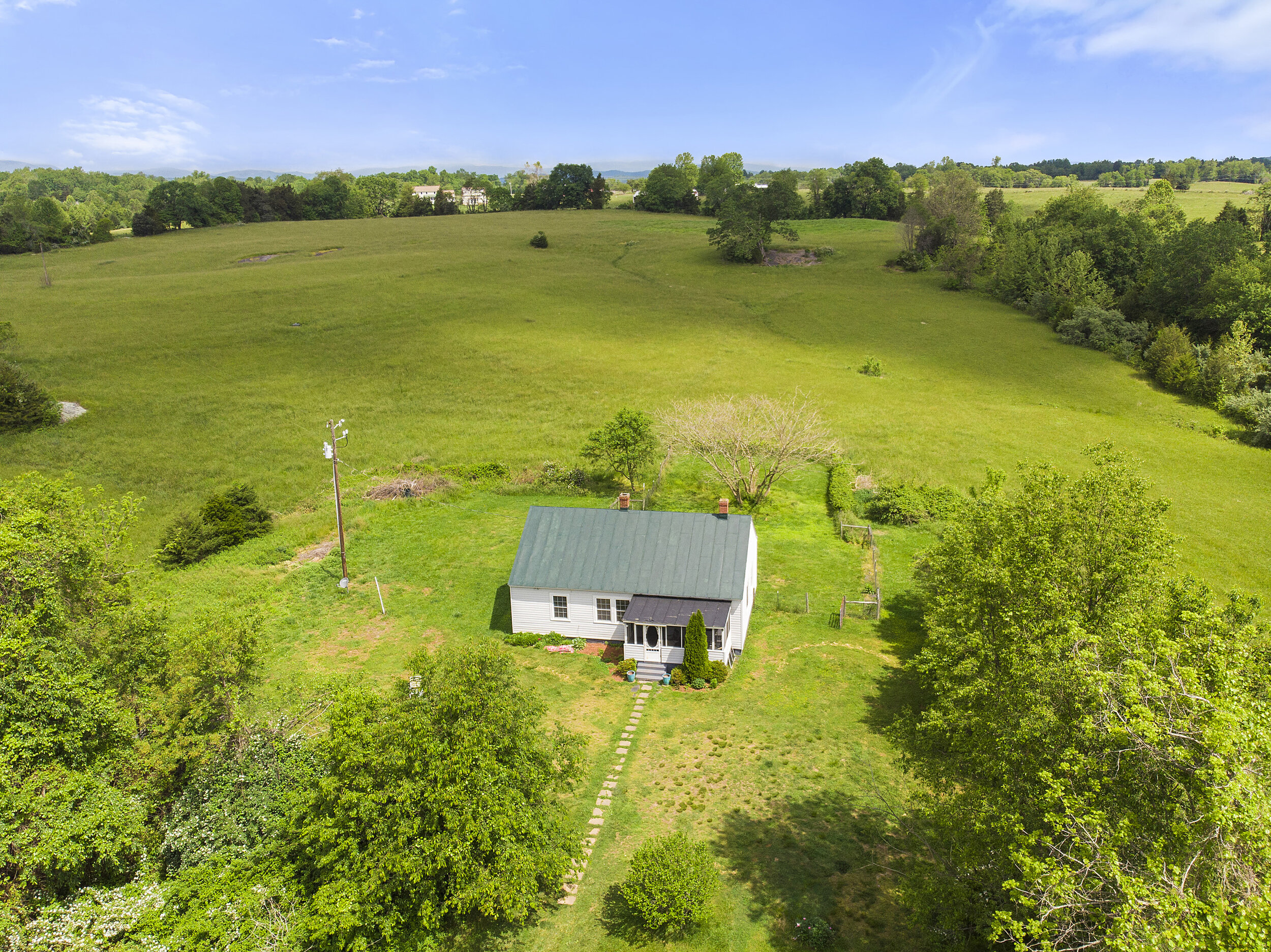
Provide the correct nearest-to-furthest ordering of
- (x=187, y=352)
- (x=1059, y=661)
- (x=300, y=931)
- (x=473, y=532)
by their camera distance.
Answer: (x=1059, y=661) < (x=300, y=931) < (x=473, y=532) < (x=187, y=352)

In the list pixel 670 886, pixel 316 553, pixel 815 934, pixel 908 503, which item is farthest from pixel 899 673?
pixel 316 553

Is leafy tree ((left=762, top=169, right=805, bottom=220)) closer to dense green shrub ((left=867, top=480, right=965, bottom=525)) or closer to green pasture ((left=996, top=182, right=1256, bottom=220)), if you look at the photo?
green pasture ((left=996, top=182, right=1256, bottom=220))

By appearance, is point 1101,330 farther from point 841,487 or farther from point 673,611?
point 673,611

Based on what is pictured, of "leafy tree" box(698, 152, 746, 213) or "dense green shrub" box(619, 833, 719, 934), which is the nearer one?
"dense green shrub" box(619, 833, 719, 934)

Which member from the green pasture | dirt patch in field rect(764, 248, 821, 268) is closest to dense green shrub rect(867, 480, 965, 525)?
dirt patch in field rect(764, 248, 821, 268)

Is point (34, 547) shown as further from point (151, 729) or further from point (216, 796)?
point (216, 796)

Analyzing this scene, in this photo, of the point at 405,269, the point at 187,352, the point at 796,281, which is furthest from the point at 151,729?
the point at 796,281
